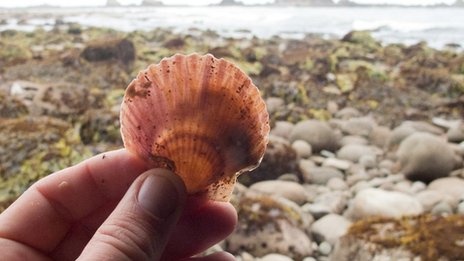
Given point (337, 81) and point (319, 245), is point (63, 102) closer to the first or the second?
point (319, 245)

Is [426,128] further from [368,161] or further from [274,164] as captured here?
[274,164]

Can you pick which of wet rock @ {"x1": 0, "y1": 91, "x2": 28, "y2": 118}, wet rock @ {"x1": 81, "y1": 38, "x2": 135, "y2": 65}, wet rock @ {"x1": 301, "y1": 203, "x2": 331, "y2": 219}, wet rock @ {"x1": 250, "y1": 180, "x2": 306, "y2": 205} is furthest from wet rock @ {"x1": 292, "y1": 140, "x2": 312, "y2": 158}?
wet rock @ {"x1": 81, "y1": 38, "x2": 135, "y2": 65}

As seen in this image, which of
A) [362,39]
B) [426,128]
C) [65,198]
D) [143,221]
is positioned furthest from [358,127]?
[362,39]

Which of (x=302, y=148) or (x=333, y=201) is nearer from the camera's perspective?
(x=333, y=201)

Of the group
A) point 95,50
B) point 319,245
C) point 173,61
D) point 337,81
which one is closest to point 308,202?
point 319,245

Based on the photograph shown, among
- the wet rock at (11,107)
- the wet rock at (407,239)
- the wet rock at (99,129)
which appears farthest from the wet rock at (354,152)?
the wet rock at (11,107)

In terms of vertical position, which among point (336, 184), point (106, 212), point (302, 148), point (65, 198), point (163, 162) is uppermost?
point (163, 162)
